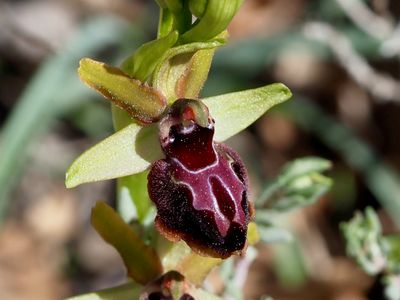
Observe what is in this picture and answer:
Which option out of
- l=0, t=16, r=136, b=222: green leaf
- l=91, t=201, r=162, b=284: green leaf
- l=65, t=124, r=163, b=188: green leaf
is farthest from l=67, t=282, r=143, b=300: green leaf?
l=0, t=16, r=136, b=222: green leaf

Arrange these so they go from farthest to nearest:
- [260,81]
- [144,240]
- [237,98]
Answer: [260,81]
[144,240]
[237,98]

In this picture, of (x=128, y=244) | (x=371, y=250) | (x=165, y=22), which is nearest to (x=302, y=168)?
(x=371, y=250)

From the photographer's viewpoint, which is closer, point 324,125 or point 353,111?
point 324,125

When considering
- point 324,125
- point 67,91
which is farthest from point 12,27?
point 324,125

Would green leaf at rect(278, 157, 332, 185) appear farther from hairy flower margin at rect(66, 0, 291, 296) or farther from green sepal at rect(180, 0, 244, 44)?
green sepal at rect(180, 0, 244, 44)

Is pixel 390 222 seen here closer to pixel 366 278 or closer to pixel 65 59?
pixel 366 278

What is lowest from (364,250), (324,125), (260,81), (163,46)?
(364,250)

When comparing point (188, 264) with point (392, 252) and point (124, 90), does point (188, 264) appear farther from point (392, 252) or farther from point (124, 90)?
point (392, 252)
